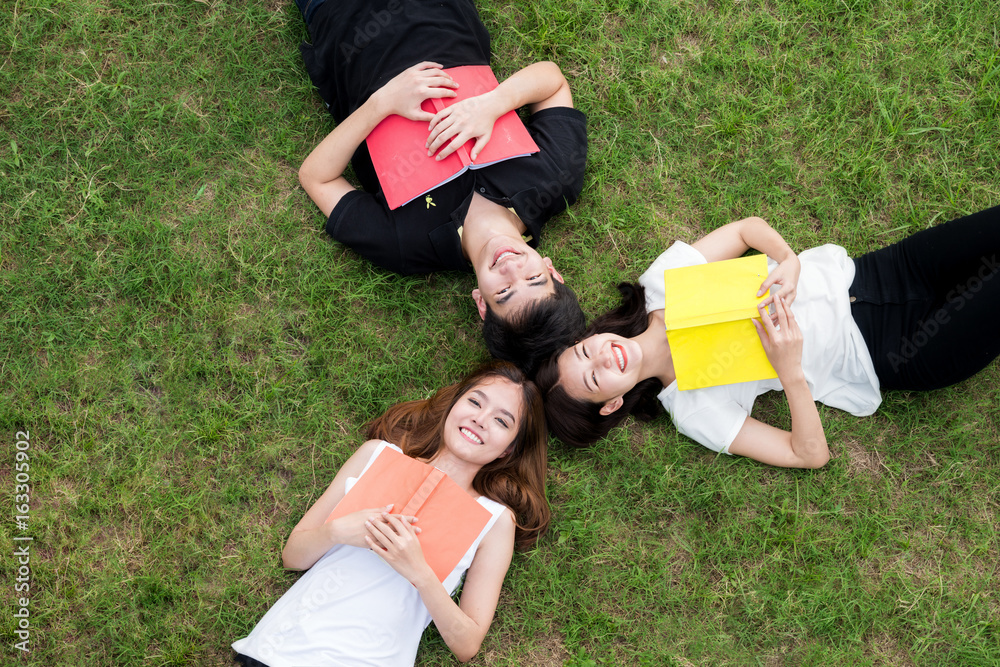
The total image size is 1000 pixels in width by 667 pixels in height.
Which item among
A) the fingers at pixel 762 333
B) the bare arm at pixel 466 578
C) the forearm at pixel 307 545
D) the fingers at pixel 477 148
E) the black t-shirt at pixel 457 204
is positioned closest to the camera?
the bare arm at pixel 466 578

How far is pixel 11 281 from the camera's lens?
11.7 feet

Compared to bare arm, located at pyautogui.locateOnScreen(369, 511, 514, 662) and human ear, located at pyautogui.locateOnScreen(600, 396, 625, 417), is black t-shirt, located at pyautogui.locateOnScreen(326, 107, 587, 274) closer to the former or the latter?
human ear, located at pyautogui.locateOnScreen(600, 396, 625, 417)

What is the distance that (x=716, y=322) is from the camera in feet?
10.3

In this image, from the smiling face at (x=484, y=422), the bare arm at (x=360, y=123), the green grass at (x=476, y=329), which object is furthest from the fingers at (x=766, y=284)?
the bare arm at (x=360, y=123)

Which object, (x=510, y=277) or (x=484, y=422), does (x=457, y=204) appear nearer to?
(x=510, y=277)

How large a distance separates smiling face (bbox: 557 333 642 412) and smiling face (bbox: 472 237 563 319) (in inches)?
13.3

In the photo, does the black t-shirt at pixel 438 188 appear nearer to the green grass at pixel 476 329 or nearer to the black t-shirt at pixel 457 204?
the black t-shirt at pixel 457 204

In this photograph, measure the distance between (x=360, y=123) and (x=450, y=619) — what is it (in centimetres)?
252

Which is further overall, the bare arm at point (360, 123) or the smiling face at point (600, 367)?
the bare arm at point (360, 123)

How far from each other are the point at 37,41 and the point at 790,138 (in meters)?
4.38

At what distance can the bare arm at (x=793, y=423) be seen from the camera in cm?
313

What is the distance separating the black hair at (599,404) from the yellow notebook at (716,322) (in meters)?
0.29

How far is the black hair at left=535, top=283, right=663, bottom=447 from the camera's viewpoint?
3264 mm

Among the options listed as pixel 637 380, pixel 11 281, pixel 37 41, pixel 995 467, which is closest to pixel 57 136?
pixel 37 41
